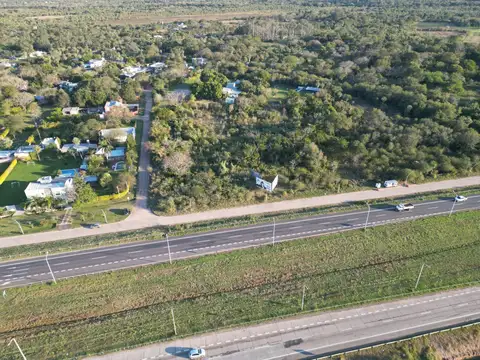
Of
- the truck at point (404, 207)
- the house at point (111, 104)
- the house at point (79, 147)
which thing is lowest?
the truck at point (404, 207)

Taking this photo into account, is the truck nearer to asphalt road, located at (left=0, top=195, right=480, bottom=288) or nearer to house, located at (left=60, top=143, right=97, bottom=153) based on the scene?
asphalt road, located at (left=0, top=195, right=480, bottom=288)

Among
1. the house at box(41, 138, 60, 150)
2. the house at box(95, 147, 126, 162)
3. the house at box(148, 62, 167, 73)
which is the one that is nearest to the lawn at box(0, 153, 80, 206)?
the house at box(41, 138, 60, 150)

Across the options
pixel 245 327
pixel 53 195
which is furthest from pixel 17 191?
pixel 245 327

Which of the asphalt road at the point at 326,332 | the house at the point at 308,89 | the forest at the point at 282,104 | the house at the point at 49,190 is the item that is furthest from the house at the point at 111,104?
the asphalt road at the point at 326,332

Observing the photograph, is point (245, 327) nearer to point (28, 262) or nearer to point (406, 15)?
point (28, 262)

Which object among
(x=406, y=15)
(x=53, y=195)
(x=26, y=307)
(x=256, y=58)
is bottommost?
(x=26, y=307)

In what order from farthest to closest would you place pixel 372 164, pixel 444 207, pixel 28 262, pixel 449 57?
pixel 449 57
pixel 372 164
pixel 444 207
pixel 28 262

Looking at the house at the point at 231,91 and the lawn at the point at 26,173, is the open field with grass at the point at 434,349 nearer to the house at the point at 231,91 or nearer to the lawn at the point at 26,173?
the lawn at the point at 26,173
